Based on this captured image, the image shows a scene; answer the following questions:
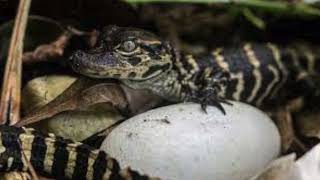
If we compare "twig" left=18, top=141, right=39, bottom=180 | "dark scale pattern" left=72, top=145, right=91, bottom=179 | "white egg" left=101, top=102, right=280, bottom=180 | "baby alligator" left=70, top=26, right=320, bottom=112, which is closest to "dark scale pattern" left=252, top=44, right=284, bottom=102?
"baby alligator" left=70, top=26, right=320, bottom=112

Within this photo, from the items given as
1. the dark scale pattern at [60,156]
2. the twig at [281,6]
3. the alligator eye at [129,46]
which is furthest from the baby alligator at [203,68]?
the dark scale pattern at [60,156]

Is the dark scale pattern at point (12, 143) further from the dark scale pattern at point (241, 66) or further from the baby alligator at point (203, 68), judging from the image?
the dark scale pattern at point (241, 66)

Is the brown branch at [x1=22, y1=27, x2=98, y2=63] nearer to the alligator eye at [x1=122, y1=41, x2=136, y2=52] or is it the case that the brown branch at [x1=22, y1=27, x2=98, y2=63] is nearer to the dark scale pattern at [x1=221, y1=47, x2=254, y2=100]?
the alligator eye at [x1=122, y1=41, x2=136, y2=52]

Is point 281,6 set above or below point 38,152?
above

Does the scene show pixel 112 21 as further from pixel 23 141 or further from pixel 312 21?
pixel 312 21

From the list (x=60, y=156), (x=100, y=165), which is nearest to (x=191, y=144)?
(x=100, y=165)

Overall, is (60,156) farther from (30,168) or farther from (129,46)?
(129,46)
